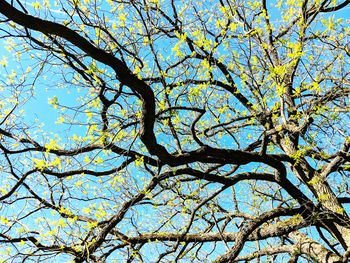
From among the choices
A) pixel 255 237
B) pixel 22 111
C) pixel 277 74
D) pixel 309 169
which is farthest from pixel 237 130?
pixel 22 111

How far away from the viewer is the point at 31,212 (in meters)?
7.34

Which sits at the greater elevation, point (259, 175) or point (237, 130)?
point (237, 130)

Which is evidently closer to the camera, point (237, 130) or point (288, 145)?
point (288, 145)

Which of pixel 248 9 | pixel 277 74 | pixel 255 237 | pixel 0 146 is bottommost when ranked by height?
pixel 255 237

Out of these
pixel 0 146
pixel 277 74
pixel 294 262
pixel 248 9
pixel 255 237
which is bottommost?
pixel 294 262

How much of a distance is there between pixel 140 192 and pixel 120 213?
0.51 m

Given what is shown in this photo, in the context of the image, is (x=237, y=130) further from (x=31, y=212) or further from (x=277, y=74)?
(x=31, y=212)

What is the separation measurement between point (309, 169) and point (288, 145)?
2.28 feet

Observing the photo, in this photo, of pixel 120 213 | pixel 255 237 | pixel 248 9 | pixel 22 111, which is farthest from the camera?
pixel 248 9

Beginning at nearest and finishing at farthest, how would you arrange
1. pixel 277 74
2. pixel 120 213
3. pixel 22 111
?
1. pixel 277 74
2. pixel 120 213
3. pixel 22 111

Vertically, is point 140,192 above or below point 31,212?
below

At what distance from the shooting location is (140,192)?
6.49 metres

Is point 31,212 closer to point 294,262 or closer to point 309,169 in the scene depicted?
point 294,262

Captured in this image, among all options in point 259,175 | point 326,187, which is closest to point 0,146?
point 259,175
